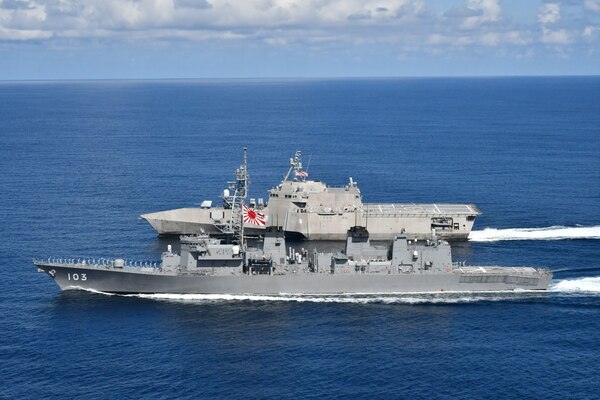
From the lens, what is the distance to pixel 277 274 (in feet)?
218

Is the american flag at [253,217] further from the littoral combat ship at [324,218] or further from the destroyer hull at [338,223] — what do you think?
the destroyer hull at [338,223]

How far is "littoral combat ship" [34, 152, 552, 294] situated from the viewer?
6625 cm

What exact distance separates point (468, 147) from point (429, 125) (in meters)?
47.1

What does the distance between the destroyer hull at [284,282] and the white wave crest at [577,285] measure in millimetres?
1400

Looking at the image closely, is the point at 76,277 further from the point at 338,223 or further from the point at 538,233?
the point at 538,233

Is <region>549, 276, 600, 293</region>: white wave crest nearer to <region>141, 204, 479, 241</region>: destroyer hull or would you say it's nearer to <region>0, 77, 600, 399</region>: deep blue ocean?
<region>0, 77, 600, 399</region>: deep blue ocean

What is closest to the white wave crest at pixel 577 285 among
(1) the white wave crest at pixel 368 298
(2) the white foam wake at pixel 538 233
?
(1) the white wave crest at pixel 368 298

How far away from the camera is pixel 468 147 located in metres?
153

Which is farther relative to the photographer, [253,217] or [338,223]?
[338,223]

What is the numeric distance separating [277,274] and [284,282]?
2.92 ft

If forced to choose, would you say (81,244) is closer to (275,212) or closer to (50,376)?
(275,212)

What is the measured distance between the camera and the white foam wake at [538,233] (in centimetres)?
8288

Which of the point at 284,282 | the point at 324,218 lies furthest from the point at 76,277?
the point at 324,218

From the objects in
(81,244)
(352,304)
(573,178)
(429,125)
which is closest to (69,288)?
(81,244)
